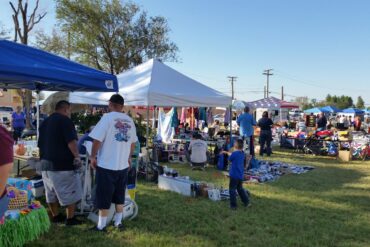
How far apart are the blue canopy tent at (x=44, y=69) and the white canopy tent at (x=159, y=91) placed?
2.63 m

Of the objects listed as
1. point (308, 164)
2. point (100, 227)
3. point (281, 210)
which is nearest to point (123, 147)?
point (100, 227)

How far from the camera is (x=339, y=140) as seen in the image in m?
14.2

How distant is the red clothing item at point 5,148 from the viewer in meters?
2.19

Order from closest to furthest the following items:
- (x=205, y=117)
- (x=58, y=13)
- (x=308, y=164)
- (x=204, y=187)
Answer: (x=204, y=187) < (x=308, y=164) < (x=205, y=117) < (x=58, y=13)

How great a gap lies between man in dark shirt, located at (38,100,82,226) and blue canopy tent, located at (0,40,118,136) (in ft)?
1.47

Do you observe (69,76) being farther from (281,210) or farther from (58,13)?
(58,13)

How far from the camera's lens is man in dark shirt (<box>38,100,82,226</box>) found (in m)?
4.84

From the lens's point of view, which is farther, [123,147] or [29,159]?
[29,159]

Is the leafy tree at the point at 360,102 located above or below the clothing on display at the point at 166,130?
above

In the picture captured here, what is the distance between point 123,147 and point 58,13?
23.3 metres

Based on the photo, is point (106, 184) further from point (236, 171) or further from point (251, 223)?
point (236, 171)

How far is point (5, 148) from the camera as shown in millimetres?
2217

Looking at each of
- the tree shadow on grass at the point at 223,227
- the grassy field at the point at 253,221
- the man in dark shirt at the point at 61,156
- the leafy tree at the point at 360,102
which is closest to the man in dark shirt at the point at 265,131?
the grassy field at the point at 253,221

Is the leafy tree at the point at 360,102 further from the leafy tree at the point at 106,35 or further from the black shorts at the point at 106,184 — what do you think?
the black shorts at the point at 106,184
